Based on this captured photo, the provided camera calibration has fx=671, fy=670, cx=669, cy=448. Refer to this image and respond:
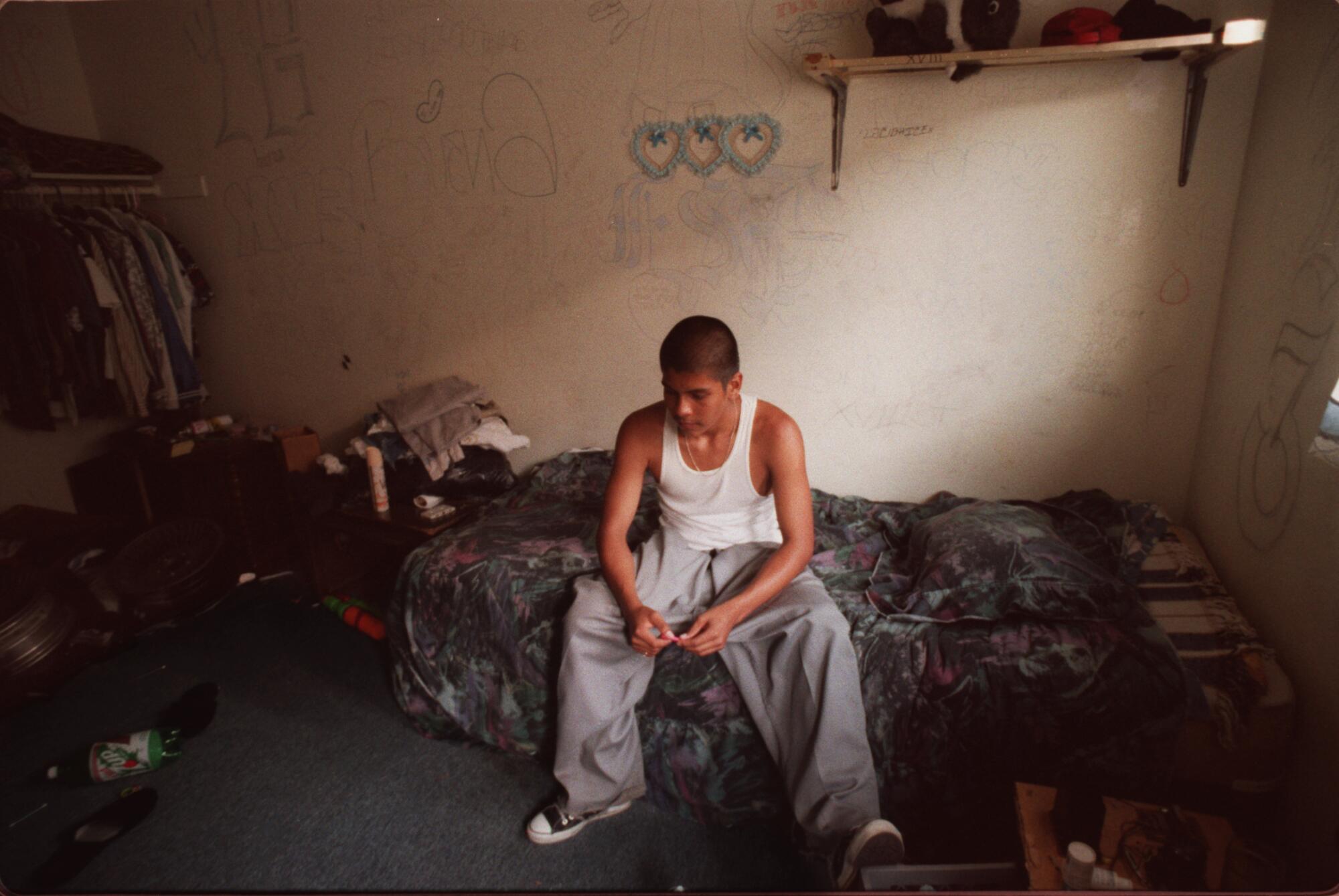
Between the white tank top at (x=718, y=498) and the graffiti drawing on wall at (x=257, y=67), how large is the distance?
2.23 m

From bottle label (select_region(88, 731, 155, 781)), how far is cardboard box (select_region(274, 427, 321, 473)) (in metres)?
1.19

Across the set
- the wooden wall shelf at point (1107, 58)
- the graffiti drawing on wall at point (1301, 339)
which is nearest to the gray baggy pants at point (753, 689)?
the graffiti drawing on wall at point (1301, 339)

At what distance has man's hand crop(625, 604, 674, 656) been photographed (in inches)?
61.3

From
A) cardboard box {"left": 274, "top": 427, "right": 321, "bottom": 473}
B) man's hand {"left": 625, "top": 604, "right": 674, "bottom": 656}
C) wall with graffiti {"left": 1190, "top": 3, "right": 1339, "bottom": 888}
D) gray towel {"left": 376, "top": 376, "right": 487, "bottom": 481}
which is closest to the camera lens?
wall with graffiti {"left": 1190, "top": 3, "right": 1339, "bottom": 888}

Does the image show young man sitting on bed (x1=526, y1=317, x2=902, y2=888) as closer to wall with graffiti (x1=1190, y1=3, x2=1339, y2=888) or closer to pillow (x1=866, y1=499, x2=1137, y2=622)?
pillow (x1=866, y1=499, x2=1137, y2=622)

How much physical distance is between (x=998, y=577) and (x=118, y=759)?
238cm

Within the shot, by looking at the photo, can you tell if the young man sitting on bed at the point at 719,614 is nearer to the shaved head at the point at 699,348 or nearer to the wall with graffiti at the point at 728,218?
the shaved head at the point at 699,348

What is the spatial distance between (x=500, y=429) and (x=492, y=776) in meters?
1.34

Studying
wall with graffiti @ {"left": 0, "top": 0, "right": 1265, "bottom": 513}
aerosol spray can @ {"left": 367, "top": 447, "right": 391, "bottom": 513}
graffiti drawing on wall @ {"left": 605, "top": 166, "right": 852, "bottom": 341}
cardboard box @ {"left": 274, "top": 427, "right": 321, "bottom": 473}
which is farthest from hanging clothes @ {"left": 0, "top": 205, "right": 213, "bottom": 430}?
graffiti drawing on wall @ {"left": 605, "top": 166, "right": 852, "bottom": 341}

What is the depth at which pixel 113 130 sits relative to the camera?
321 centimetres

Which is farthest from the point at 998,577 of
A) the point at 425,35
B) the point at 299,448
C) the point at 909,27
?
A: the point at 299,448

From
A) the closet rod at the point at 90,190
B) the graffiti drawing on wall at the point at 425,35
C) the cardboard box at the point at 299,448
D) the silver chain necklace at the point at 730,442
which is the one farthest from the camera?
the cardboard box at the point at 299,448

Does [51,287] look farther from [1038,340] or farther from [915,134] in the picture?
[1038,340]

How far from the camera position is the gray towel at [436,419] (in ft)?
8.39
